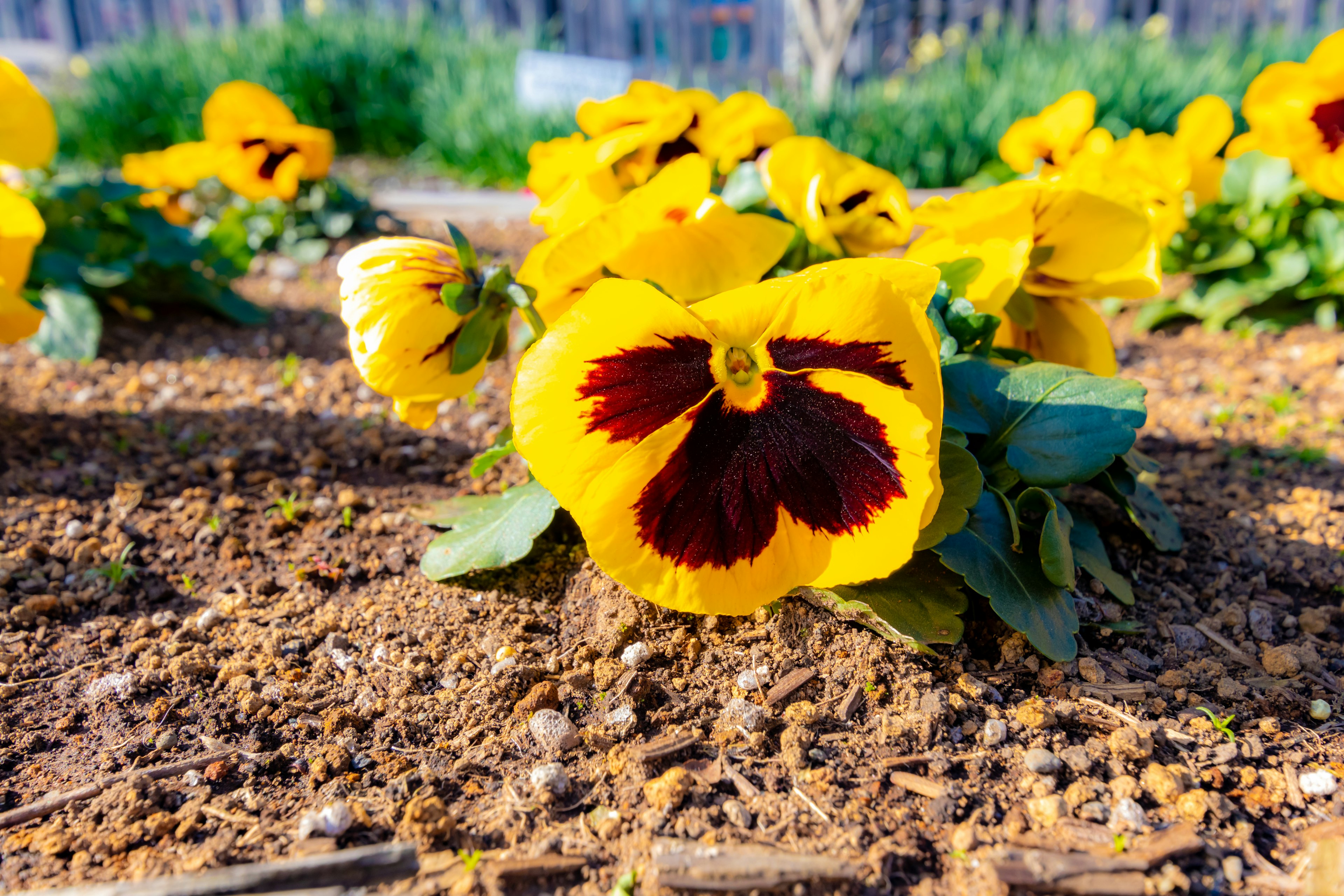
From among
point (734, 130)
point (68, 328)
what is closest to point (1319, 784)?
point (734, 130)

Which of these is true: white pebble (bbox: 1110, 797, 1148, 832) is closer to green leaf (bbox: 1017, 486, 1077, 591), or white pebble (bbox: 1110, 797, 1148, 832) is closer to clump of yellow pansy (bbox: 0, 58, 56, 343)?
green leaf (bbox: 1017, 486, 1077, 591)

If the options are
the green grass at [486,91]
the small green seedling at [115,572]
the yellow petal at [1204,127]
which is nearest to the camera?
the small green seedling at [115,572]

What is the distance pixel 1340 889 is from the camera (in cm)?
102

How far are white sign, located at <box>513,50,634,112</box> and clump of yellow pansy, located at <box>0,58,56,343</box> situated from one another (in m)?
3.98

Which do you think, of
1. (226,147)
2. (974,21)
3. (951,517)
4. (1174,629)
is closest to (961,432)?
(951,517)

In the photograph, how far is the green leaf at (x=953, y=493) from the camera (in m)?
1.22

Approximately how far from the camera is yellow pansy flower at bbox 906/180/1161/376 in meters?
1.41

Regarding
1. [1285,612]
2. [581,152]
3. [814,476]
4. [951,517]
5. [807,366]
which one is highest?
[581,152]

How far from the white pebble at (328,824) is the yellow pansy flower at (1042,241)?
3.76 ft

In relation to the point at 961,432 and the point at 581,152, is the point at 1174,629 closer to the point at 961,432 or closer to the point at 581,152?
the point at 961,432

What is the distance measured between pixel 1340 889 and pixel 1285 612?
70 cm

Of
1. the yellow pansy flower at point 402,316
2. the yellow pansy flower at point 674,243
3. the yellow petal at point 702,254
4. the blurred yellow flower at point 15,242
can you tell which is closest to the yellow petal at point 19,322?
the blurred yellow flower at point 15,242

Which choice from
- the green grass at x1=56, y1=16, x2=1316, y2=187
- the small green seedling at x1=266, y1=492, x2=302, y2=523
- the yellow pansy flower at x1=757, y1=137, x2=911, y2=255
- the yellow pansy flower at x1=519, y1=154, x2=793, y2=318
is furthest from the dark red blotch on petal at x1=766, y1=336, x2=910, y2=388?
the green grass at x1=56, y1=16, x2=1316, y2=187

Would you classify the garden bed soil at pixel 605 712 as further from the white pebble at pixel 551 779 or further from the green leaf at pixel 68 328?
the green leaf at pixel 68 328
